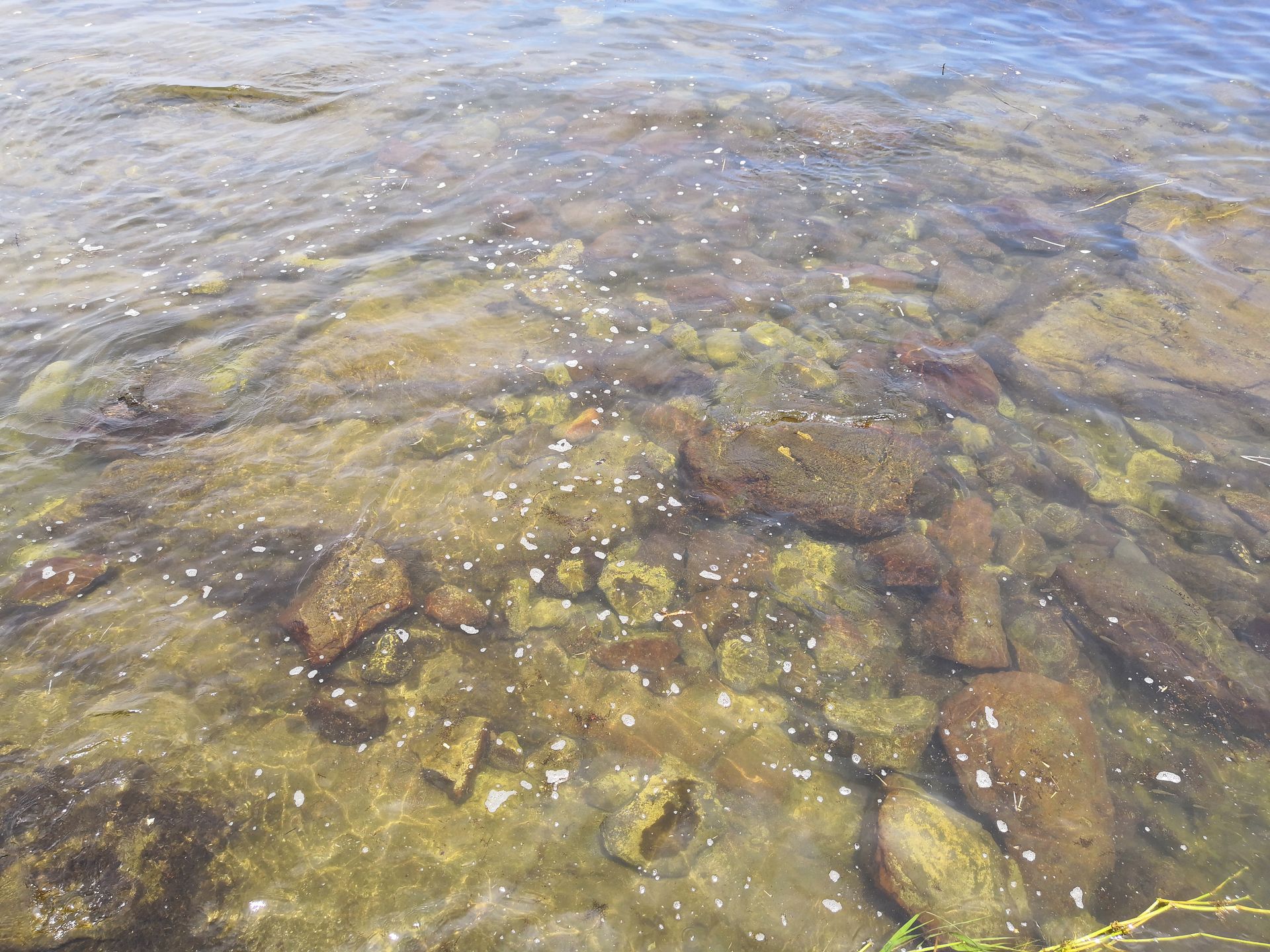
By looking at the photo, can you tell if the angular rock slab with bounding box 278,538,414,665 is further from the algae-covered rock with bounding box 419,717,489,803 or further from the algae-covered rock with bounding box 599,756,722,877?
the algae-covered rock with bounding box 599,756,722,877

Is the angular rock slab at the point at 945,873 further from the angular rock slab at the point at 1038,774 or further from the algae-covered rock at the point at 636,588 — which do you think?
the algae-covered rock at the point at 636,588

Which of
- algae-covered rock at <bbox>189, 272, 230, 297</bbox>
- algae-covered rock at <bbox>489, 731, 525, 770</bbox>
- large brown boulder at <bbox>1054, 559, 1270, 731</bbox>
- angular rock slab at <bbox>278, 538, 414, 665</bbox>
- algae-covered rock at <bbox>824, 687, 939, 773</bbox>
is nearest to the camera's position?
algae-covered rock at <bbox>489, 731, 525, 770</bbox>

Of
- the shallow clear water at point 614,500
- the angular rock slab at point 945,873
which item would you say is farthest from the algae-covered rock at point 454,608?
the angular rock slab at point 945,873

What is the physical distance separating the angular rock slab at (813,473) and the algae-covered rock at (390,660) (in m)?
3.15

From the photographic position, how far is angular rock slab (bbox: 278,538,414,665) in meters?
5.57

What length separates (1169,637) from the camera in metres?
5.79

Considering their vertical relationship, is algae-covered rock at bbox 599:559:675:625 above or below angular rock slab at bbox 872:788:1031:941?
above

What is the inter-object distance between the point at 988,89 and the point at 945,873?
15274 millimetres

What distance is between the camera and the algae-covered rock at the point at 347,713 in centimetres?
514

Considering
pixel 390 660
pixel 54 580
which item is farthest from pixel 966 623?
pixel 54 580

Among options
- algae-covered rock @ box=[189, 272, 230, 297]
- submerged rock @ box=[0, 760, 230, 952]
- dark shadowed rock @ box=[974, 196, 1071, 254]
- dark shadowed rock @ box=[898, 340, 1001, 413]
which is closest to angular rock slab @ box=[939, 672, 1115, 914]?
dark shadowed rock @ box=[898, 340, 1001, 413]

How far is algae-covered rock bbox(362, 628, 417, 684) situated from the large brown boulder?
5922 millimetres

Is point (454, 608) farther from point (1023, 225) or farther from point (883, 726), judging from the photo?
point (1023, 225)

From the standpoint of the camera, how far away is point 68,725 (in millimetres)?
4973
